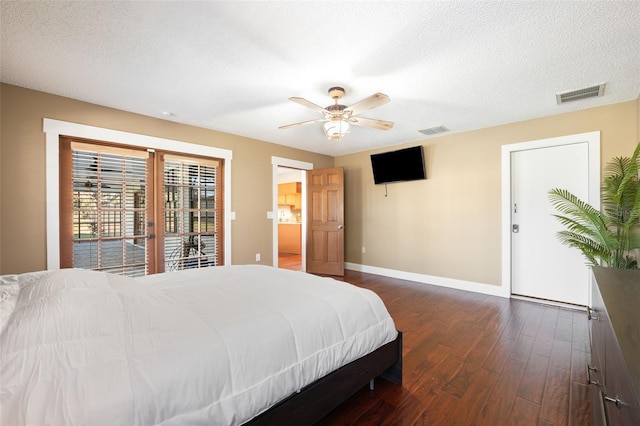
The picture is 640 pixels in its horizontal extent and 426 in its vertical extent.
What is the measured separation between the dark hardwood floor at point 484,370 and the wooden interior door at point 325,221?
6.43ft

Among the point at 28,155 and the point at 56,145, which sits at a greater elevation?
the point at 56,145

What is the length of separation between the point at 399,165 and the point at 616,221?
8.98ft

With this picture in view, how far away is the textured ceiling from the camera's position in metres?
1.70

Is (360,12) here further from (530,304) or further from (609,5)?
(530,304)

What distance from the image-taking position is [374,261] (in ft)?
17.4

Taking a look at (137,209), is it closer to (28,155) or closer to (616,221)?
(28,155)

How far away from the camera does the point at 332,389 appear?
1.48 meters

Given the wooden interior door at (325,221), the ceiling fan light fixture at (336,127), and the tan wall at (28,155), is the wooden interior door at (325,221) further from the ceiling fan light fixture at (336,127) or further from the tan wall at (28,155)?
the tan wall at (28,155)

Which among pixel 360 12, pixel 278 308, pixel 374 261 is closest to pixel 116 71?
pixel 360 12

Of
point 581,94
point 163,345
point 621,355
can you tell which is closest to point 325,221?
point 581,94

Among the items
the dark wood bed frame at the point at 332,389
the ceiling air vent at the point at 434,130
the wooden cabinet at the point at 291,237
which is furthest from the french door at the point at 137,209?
the wooden cabinet at the point at 291,237

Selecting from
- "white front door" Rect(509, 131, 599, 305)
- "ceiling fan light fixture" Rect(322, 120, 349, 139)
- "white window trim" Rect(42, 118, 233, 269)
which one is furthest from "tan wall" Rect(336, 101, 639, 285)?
"white window trim" Rect(42, 118, 233, 269)

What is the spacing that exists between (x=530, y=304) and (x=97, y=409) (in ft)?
14.4

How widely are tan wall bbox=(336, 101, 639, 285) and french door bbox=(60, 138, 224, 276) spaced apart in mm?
2867
